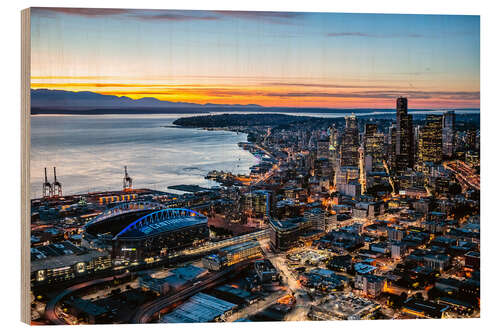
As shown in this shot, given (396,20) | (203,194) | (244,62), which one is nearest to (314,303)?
(203,194)

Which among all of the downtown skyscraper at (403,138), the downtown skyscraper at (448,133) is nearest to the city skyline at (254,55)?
the downtown skyscraper at (448,133)

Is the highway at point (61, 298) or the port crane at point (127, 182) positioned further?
the port crane at point (127, 182)

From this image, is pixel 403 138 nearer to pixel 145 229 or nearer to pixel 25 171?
pixel 145 229

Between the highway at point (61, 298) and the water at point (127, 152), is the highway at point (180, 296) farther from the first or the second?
the water at point (127, 152)

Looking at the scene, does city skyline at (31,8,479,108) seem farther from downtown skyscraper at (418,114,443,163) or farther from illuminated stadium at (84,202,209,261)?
illuminated stadium at (84,202,209,261)

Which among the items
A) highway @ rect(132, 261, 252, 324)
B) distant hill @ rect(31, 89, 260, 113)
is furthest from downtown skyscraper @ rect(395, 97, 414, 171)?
highway @ rect(132, 261, 252, 324)

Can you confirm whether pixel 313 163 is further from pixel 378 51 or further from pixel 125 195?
pixel 125 195

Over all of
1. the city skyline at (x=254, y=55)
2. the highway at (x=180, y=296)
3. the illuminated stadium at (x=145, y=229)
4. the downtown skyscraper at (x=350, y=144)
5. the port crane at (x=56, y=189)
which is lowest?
the highway at (x=180, y=296)

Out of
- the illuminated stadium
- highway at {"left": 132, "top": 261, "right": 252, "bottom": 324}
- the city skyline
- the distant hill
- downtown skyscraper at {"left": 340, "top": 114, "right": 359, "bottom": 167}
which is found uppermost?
the city skyline
